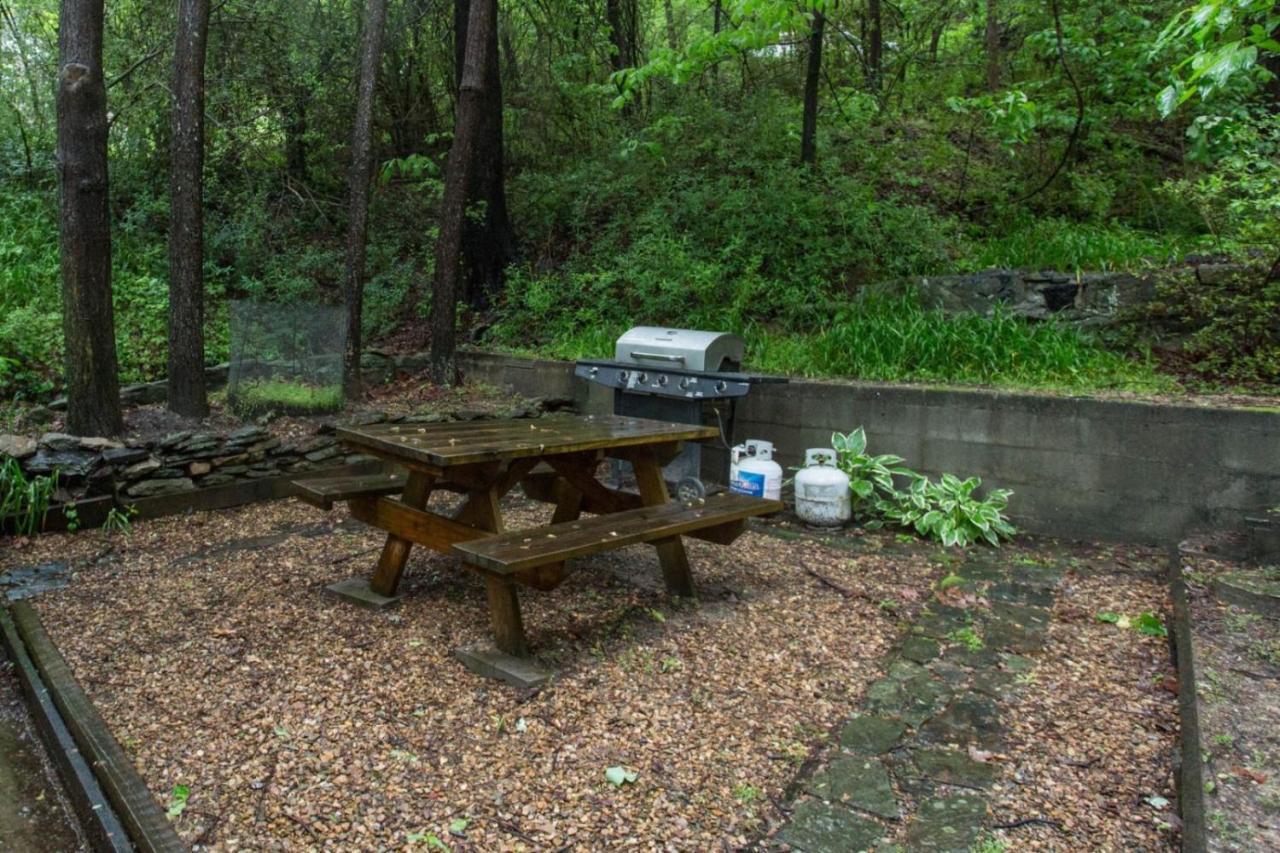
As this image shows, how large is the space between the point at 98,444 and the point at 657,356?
3117 mm

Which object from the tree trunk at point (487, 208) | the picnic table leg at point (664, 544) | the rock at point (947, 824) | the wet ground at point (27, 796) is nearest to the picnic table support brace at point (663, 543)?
the picnic table leg at point (664, 544)

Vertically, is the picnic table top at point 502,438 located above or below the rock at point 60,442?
above

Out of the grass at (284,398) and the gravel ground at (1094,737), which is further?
the grass at (284,398)

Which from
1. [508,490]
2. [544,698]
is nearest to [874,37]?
[508,490]

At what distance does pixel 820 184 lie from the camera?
7930 mm

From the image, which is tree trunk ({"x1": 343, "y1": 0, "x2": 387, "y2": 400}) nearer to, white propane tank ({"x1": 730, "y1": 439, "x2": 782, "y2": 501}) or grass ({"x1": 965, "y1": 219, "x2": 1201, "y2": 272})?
white propane tank ({"x1": 730, "y1": 439, "x2": 782, "y2": 501})

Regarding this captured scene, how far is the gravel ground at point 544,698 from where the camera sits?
2170 mm

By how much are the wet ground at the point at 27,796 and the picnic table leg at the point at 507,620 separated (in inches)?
50.3

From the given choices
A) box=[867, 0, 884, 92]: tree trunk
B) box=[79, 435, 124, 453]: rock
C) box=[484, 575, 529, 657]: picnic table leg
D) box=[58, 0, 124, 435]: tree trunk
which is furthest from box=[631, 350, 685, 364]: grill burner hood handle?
box=[867, 0, 884, 92]: tree trunk

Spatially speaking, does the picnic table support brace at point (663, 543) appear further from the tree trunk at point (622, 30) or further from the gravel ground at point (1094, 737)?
the tree trunk at point (622, 30)

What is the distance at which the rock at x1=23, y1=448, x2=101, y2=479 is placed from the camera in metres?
4.39

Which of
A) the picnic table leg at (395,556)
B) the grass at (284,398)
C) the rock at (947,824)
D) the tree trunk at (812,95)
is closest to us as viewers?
the rock at (947,824)

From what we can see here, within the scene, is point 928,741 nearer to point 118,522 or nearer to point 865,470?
point 865,470

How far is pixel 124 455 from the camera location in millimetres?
4637
